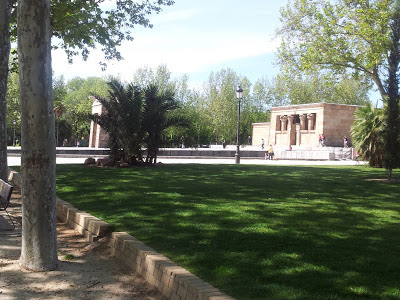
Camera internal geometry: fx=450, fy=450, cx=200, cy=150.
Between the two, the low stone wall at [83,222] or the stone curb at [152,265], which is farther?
the low stone wall at [83,222]

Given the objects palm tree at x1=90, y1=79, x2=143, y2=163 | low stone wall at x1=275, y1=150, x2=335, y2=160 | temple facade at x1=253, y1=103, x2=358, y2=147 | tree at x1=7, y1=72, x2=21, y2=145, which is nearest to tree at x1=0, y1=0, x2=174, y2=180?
palm tree at x1=90, y1=79, x2=143, y2=163

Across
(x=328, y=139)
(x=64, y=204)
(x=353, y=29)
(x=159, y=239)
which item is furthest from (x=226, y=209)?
(x=328, y=139)

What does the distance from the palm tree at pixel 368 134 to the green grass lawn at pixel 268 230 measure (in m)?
9.19

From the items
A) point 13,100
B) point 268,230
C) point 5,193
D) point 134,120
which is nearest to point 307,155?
point 134,120

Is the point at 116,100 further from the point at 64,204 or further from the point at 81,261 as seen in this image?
the point at 81,261

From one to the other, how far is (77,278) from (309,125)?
45752 mm

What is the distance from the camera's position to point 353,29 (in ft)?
78.8

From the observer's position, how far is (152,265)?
15.8 feet

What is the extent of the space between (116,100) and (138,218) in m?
11.3

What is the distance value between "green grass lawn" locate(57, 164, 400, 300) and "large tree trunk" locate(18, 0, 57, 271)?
1.27 m

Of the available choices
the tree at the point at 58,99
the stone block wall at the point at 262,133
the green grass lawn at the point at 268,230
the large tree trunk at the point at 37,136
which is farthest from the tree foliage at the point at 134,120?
the stone block wall at the point at 262,133

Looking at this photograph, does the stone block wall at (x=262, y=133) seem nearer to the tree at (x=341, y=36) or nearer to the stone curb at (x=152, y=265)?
the tree at (x=341, y=36)

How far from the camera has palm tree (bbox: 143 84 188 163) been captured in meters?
17.9

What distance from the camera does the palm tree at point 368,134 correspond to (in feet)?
65.9
